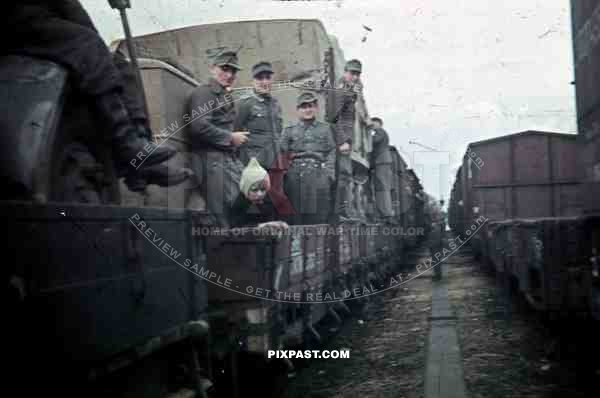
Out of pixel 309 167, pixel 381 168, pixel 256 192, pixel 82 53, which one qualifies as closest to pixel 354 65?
pixel 309 167

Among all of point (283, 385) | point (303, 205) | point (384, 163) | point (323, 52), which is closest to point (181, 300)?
point (283, 385)

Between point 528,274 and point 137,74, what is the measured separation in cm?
488

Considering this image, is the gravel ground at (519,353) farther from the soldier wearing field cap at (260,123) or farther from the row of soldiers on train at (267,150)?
the soldier wearing field cap at (260,123)

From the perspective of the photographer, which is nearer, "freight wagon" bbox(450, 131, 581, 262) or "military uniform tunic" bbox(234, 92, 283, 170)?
"military uniform tunic" bbox(234, 92, 283, 170)

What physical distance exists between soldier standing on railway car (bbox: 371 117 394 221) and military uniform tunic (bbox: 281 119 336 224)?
19.5ft

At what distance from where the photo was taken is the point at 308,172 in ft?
22.3

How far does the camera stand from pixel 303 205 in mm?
6730

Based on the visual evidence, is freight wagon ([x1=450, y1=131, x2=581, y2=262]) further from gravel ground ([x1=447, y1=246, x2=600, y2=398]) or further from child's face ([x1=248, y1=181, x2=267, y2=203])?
child's face ([x1=248, y1=181, x2=267, y2=203])

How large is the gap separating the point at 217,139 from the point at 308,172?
1.67m

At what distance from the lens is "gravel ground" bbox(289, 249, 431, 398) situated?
535 centimetres

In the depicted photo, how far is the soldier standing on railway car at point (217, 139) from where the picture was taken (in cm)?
535

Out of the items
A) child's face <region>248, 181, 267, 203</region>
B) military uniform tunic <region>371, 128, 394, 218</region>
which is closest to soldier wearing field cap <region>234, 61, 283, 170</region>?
child's face <region>248, 181, 267, 203</region>

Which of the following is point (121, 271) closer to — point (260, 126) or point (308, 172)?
point (260, 126)

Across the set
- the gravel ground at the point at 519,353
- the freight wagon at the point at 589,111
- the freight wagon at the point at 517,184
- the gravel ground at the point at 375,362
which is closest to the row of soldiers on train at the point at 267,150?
the gravel ground at the point at 375,362
